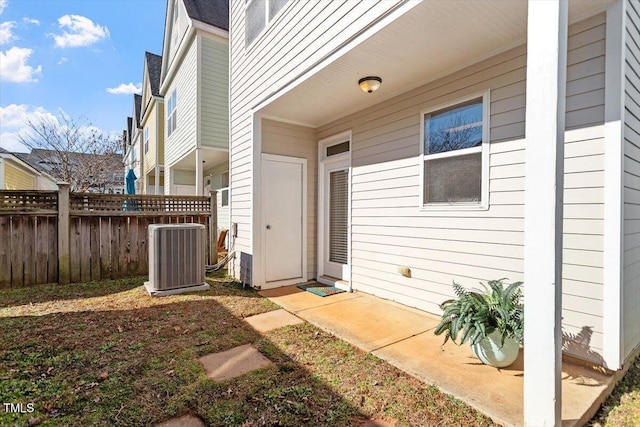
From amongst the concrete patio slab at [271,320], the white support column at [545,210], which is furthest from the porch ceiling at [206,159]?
the white support column at [545,210]

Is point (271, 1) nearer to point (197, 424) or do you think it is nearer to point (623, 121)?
point (623, 121)

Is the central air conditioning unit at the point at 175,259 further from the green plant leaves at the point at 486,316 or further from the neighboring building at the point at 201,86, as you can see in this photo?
the neighboring building at the point at 201,86

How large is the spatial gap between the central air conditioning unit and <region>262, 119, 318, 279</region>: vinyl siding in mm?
→ 1829

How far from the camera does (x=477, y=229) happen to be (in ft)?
10.5

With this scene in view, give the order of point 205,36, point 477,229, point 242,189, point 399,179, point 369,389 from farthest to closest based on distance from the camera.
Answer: point 205,36 → point 242,189 → point 399,179 → point 477,229 → point 369,389

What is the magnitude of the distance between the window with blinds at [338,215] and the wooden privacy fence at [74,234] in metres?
3.19

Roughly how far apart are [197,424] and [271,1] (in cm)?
529

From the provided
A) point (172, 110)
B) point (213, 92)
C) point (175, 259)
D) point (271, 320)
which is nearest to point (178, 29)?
point (172, 110)

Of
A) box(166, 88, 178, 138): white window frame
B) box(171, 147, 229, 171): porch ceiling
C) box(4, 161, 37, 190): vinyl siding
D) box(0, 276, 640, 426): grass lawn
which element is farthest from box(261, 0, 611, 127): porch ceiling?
box(4, 161, 37, 190): vinyl siding

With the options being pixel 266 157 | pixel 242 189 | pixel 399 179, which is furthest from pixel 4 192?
pixel 399 179

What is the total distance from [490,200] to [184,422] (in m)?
3.17

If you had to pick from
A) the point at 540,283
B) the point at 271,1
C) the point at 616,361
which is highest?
the point at 271,1

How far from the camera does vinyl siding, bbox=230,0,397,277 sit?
319cm

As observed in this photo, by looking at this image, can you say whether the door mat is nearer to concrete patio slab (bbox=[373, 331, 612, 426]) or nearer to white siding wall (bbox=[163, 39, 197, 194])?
concrete patio slab (bbox=[373, 331, 612, 426])
